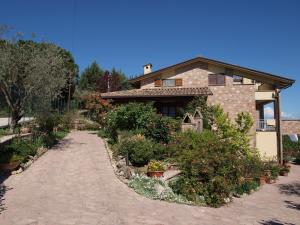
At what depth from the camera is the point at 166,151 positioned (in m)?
14.3

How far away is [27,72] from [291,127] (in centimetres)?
2498

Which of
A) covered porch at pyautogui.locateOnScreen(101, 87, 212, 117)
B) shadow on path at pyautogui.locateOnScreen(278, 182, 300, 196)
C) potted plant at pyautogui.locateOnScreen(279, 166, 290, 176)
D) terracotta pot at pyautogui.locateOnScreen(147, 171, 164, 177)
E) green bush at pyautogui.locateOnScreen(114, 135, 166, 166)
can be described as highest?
covered porch at pyautogui.locateOnScreen(101, 87, 212, 117)

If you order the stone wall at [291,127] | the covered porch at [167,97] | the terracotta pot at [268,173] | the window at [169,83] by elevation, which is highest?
the window at [169,83]

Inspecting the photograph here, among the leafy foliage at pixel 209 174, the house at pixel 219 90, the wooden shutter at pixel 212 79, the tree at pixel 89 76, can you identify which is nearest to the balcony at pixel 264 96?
the house at pixel 219 90

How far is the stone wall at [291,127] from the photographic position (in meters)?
29.7

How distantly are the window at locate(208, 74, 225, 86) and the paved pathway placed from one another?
460 inches

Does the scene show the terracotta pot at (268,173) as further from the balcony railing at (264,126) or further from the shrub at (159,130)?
the balcony railing at (264,126)

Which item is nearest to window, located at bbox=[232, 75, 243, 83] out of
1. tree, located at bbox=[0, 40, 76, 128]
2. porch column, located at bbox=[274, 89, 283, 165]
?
porch column, located at bbox=[274, 89, 283, 165]

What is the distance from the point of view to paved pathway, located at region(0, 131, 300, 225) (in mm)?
7465

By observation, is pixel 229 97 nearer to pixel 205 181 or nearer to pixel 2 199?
pixel 205 181

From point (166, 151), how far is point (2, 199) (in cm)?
763

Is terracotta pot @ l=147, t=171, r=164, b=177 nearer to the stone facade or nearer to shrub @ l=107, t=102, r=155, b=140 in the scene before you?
shrub @ l=107, t=102, r=155, b=140

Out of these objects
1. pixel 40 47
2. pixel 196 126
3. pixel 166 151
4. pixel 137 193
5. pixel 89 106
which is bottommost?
pixel 137 193

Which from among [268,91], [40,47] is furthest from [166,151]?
[268,91]
